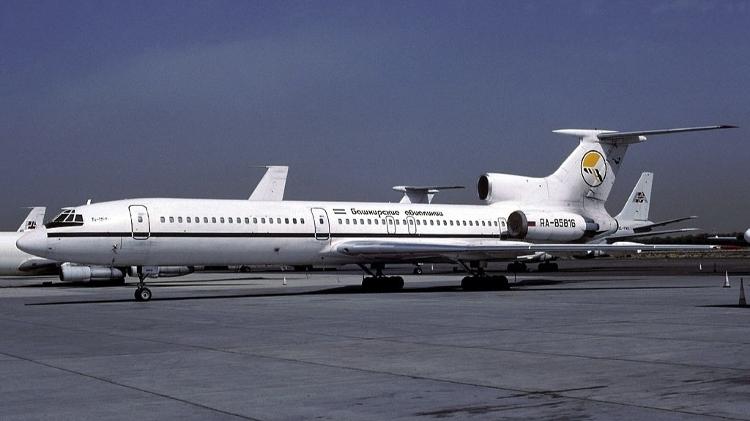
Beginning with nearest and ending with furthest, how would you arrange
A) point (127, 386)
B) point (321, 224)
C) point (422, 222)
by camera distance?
point (127, 386) → point (321, 224) → point (422, 222)

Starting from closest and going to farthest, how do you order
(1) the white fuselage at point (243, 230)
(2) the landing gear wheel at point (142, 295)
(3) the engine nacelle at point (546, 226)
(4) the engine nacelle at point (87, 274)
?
(1) the white fuselage at point (243, 230)
(2) the landing gear wheel at point (142, 295)
(3) the engine nacelle at point (546, 226)
(4) the engine nacelle at point (87, 274)

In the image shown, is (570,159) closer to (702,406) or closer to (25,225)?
(702,406)

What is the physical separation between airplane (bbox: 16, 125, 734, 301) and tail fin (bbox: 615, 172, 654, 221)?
27649 millimetres

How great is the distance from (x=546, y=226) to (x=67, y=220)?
16.8 metres

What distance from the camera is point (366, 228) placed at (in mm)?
30453

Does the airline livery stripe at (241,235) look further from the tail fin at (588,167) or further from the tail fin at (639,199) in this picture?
the tail fin at (639,199)

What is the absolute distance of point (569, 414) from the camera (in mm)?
7398

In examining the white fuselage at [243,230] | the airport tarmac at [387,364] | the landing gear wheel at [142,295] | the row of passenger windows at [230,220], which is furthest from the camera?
the row of passenger windows at [230,220]

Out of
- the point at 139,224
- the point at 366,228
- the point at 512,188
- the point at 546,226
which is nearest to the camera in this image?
the point at 139,224

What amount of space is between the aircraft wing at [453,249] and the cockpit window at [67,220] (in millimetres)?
8390

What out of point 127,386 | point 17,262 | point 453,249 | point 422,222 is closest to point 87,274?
point 17,262

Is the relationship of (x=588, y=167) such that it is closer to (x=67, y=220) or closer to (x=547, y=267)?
(x=67, y=220)

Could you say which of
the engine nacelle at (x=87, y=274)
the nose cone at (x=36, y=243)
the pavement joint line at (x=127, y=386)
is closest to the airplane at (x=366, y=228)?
the nose cone at (x=36, y=243)

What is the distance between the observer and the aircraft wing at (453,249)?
27875 millimetres
